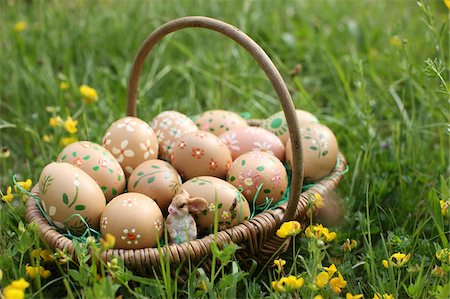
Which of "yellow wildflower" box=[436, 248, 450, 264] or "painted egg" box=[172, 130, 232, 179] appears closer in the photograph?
→ "yellow wildflower" box=[436, 248, 450, 264]

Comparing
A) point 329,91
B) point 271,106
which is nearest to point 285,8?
point 329,91

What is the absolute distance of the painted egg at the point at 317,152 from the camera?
2.13 m

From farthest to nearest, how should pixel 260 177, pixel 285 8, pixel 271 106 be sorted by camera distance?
pixel 285 8, pixel 271 106, pixel 260 177

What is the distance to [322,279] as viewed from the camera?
5.36ft

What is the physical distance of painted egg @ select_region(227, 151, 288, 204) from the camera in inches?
78.4

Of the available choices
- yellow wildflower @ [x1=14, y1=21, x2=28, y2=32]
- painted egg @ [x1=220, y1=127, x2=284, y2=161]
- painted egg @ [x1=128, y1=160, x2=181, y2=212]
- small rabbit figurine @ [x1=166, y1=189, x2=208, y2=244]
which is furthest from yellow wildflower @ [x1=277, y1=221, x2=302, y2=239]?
yellow wildflower @ [x1=14, y1=21, x2=28, y2=32]

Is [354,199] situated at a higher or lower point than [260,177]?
lower

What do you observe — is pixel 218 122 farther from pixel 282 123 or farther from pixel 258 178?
pixel 258 178

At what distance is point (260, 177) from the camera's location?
1.99 m

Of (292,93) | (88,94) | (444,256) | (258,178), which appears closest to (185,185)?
(258,178)

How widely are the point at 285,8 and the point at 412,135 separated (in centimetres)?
158

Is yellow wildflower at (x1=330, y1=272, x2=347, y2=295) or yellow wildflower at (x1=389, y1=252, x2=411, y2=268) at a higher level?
yellow wildflower at (x1=389, y1=252, x2=411, y2=268)

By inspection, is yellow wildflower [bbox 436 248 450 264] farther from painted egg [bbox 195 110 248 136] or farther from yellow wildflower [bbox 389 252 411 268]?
painted egg [bbox 195 110 248 136]

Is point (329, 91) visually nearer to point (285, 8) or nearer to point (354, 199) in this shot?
point (285, 8)
